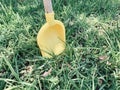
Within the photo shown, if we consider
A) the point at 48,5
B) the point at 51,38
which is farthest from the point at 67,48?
the point at 48,5

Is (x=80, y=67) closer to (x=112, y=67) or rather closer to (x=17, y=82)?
(x=112, y=67)

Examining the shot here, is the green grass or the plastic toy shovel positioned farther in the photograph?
the plastic toy shovel

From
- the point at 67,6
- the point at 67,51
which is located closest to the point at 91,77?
the point at 67,51

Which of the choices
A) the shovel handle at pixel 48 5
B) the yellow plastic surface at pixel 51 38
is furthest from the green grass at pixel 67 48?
the shovel handle at pixel 48 5

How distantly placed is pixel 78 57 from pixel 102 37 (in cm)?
25

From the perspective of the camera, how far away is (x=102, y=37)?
1978 millimetres

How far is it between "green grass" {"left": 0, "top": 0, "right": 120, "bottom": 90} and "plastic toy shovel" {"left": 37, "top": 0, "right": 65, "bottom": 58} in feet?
0.14

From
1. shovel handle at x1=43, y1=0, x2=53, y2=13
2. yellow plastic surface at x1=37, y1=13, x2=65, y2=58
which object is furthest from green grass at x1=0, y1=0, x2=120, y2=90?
shovel handle at x1=43, y1=0, x2=53, y2=13

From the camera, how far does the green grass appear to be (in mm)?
1691

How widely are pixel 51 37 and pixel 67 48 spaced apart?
0.15m

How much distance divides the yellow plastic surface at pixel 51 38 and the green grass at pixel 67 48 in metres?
0.04

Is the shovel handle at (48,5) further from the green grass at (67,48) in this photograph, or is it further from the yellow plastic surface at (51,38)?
the green grass at (67,48)

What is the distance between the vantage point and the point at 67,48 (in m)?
1.84

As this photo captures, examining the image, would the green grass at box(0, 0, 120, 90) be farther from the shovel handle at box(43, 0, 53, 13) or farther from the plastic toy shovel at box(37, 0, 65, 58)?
the shovel handle at box(43, 0, 53, 13)
